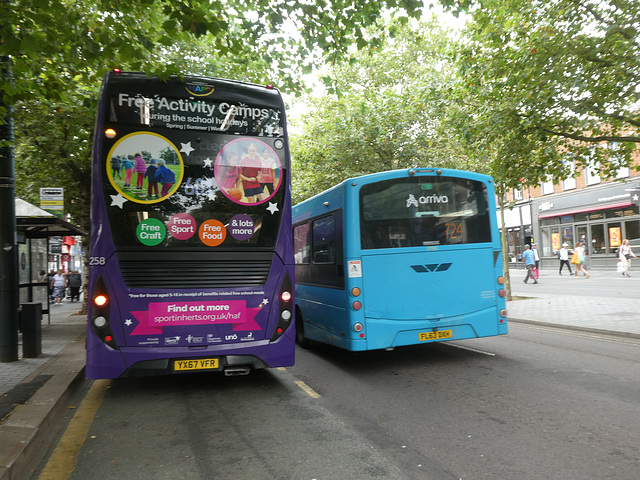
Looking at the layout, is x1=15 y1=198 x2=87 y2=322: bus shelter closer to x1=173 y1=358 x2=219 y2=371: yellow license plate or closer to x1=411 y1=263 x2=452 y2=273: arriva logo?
x1=173 y1=358 x2=219 y2=371: yellow license plate

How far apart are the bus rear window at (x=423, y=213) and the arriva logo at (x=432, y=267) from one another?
30 cm

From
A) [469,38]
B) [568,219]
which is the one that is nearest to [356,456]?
[469,38]

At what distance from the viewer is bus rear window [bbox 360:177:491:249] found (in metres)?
6.91

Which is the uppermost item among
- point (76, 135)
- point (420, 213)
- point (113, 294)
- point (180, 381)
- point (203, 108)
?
point (76, 135)

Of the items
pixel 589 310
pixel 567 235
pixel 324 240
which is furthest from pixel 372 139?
pixel 567 235

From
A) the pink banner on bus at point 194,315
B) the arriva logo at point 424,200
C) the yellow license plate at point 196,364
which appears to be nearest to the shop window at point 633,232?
the arriva logo at point 424,200

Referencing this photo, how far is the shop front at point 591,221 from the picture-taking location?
28172 millimetres

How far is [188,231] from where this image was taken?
566 centimetres

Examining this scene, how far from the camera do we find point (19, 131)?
1158 cm

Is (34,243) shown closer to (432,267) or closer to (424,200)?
(424,200)

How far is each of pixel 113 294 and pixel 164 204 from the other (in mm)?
1139

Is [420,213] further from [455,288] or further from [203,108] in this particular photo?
[203,108]

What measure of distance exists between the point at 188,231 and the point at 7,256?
13.2ft

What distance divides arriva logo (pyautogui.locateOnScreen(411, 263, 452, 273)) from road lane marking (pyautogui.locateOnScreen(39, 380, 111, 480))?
173 inches
